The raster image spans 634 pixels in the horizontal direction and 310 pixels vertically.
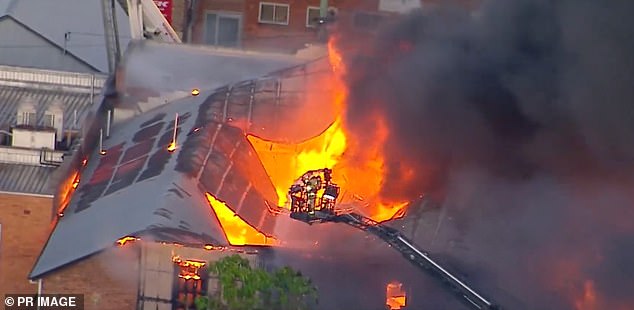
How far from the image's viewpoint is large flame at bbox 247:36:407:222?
26.8 meters

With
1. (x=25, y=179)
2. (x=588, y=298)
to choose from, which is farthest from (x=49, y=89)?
(x=588, y=298)

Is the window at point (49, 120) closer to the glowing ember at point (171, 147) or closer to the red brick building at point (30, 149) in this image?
the red brick building at point (30, 149)

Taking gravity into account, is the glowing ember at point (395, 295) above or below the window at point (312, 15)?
below

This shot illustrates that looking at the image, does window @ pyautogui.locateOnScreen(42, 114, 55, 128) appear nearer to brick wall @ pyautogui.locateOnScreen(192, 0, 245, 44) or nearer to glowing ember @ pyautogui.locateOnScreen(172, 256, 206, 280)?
glowing ember @ pyautogui.locateOnScreen(172, 256, 206, 280)

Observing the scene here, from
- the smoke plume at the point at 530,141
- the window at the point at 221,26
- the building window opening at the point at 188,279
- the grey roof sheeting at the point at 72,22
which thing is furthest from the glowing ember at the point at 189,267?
the window at the point at 221,26

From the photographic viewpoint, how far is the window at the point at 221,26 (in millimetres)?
42406

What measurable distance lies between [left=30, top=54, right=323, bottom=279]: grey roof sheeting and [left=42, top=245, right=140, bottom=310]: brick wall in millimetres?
165

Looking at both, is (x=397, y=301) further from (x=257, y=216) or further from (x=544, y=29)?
(x=544, y=29)

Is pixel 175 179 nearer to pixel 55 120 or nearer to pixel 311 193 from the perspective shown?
pixel 311 193

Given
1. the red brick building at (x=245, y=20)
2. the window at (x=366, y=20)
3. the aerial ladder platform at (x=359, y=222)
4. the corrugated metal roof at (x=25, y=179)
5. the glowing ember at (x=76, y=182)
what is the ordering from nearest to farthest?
the aerial ladder platform at (x=359, y=222) < the corrugated metal roof at (x=25, y=179) < the glowing ember at (x=76, y=182) < the window at (x=366, y=20) < the red brick building at (x=245, y=20)

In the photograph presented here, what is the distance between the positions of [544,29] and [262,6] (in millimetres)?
18736

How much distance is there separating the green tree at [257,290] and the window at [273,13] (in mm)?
22626

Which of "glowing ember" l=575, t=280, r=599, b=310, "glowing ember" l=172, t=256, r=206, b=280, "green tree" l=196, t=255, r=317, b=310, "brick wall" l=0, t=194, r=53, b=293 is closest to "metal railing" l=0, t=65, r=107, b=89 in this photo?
"brick wall" l=0, t=194, r=53, b=293

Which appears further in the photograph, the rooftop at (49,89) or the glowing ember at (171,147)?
the rooftop at (49,89)
